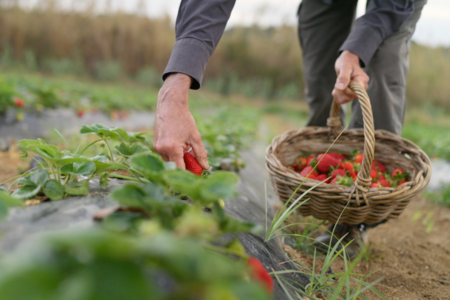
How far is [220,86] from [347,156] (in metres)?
9.92

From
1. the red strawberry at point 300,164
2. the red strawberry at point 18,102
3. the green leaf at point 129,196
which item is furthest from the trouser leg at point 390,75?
the red strawberry at point 18,102

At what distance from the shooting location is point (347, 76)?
132 centimetres

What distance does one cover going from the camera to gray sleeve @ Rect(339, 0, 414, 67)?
1.40 meters

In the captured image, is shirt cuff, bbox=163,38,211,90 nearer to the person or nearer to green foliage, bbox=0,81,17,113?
the person

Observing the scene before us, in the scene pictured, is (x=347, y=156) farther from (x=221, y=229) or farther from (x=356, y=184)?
(x=221, y=229)

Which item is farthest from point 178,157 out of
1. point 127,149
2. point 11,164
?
point 11,164

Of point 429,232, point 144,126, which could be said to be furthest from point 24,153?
point 144,126

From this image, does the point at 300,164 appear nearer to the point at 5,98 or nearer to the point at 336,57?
the point at 336,57

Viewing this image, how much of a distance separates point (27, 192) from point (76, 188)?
0.10 metres

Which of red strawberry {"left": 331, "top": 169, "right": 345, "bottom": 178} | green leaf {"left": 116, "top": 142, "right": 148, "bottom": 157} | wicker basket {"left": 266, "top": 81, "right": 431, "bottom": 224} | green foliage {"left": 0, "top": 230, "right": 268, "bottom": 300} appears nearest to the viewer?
green foliage {"left": 0, "top": 230, "right": 268, "bottom": 300}

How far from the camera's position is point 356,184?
1.04 metres

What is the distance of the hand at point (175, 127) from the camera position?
0.85 m

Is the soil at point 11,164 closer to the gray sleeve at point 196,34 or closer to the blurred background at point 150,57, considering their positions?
the gray sleeve at point 196,34

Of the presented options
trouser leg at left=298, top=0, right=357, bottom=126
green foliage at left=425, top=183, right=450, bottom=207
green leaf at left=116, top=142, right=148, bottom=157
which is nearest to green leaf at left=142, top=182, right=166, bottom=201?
green leaf at left=116, top=142, right=148, bottom=157
